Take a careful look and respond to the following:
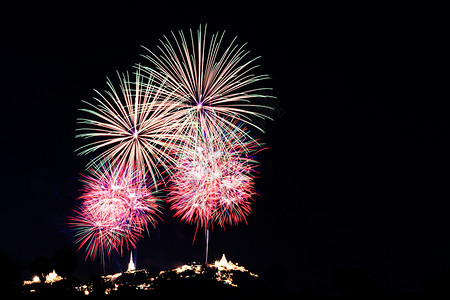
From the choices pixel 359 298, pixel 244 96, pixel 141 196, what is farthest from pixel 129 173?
pixel 359 298

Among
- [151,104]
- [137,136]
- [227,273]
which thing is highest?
[151,104]

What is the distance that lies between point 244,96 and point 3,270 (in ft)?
81.9

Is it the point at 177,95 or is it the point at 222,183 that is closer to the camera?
the point at 177,95

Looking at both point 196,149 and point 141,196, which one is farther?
point 141,196

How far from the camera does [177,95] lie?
34875 millimetres

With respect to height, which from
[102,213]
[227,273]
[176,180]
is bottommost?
[227,273]

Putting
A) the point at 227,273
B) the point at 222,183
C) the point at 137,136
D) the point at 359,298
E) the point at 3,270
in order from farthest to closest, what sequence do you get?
the point at 227,273 < the point at 222,183 < the point at 137,136 < the point at 3,270 < the point at 359,298

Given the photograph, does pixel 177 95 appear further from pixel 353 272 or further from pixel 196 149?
pixel 353 272

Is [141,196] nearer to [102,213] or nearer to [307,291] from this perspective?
[102,213]

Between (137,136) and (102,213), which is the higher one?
(137,136)

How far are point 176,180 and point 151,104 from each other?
13030 mm

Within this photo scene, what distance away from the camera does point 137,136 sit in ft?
117

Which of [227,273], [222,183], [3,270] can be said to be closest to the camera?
[3,270]

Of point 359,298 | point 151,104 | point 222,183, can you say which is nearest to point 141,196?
point 222,183
